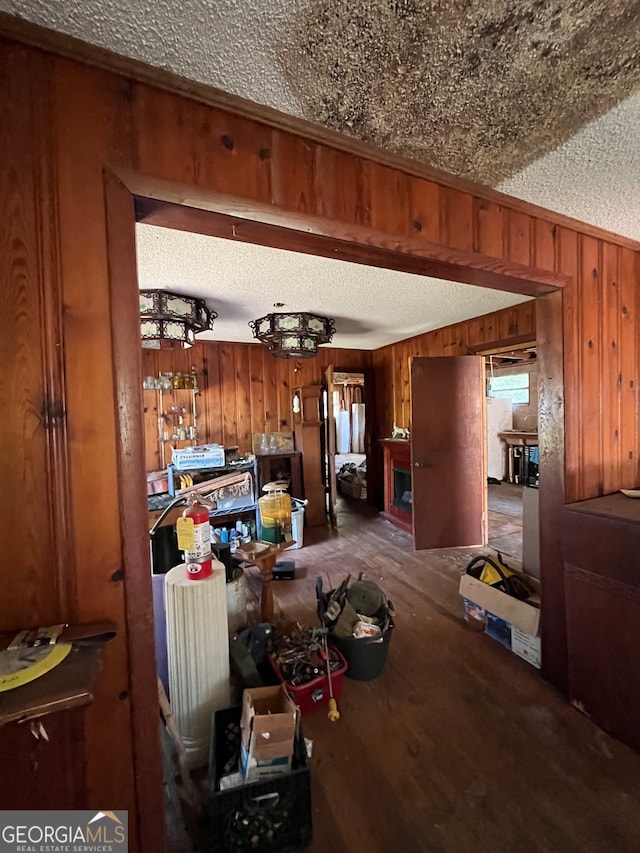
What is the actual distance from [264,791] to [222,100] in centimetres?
201

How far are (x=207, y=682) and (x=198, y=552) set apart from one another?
0.54m

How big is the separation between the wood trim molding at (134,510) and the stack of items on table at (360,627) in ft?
3.51

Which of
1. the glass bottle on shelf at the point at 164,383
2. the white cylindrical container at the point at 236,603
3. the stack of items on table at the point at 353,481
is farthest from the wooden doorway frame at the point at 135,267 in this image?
the stack of items on table at the point at 353,481

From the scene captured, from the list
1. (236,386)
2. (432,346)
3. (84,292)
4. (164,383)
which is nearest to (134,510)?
(84,292)

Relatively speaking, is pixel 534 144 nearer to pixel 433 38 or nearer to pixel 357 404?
pixel 433 38

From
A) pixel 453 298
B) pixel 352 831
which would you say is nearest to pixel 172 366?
pixel 453 298

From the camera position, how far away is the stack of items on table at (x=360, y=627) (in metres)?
1.76

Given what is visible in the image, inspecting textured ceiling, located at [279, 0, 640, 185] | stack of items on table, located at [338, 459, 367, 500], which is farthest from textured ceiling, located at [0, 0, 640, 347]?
stack of items on table, located at [338, 459, 367, 500]

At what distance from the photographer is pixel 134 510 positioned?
833 mm

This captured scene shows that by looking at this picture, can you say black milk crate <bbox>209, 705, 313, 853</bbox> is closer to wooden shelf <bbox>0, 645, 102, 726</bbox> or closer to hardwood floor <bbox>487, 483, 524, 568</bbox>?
wooden shelf <bbox>0, 645, 102, 726</bbox>

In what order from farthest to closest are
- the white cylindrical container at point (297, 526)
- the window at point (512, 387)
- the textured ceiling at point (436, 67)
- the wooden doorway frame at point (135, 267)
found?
1. the window at point (512, 387)
2. the white cylindrical container at point (297, 526)
3. the wooden doorway frame at point (135, 267)
4. the textured ceiling at point (436, 67)

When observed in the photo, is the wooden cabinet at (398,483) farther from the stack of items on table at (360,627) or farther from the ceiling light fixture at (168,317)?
the ceiling light fixture at (168,317)

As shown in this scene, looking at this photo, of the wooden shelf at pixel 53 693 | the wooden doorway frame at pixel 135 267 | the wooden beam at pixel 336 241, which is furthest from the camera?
the wooden beam at pixel 336 241

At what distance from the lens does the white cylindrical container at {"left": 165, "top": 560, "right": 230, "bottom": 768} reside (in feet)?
4.43
